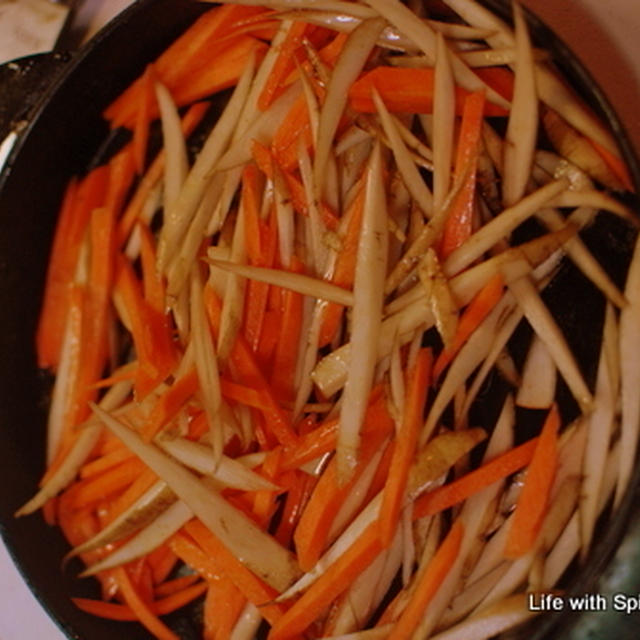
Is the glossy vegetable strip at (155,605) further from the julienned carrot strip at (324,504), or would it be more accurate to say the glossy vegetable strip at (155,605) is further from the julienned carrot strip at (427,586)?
the julienned carrot strip at (427,586)

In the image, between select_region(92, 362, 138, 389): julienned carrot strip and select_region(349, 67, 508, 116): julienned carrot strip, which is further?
select_region(92, 362, 138, 389): julienned carrot strip

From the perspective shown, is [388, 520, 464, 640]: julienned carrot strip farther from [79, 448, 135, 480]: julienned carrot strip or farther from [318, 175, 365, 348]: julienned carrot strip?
[79, 448, 135, 480]: julienned carrot strip

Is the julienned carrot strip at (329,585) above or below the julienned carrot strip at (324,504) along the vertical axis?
below

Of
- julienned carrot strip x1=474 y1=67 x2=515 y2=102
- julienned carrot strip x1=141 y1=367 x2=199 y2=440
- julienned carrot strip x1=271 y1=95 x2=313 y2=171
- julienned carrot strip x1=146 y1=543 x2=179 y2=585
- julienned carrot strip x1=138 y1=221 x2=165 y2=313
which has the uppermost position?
julienned carrot strip x1=271 y1=95 x2=313 y2=171

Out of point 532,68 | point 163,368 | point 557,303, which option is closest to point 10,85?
point 163,368

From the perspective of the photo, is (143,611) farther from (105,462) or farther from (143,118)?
(143,118)

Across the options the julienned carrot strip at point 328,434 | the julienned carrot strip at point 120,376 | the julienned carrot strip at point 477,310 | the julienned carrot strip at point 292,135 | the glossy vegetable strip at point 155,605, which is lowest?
the glossy vegetable strip at point 155,605

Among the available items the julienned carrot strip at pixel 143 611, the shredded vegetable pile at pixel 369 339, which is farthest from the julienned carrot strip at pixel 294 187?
the julienned carrot strip at pixel 143 611

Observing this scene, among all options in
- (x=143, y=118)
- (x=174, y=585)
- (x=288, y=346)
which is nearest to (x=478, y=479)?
(x=288, y=346)

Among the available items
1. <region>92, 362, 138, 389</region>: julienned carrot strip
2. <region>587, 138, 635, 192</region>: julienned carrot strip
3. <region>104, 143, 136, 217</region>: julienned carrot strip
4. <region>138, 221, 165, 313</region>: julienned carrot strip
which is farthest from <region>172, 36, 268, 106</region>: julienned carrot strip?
<region>587, 138, 635, 192</region>: julienned carrot strip
